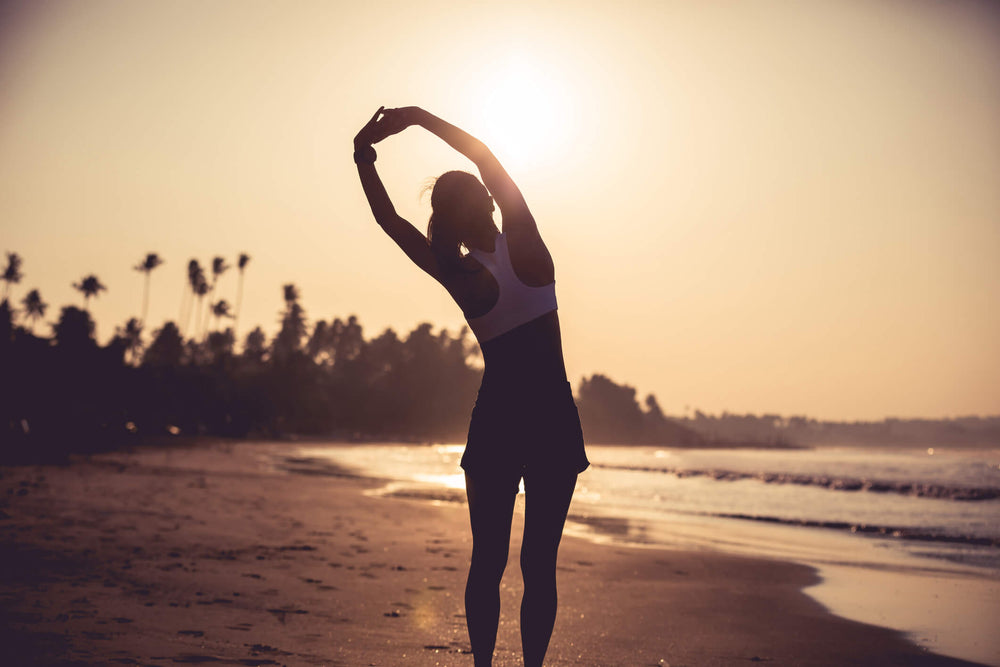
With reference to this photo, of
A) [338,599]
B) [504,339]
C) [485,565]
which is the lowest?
[338,599]

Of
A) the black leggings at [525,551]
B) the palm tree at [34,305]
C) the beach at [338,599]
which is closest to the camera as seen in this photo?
the black leggings at [525,551]

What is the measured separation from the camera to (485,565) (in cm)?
261

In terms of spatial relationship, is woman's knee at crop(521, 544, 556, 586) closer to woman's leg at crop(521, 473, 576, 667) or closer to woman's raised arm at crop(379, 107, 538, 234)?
woman's leg at crop(521, 473, 576, 667)

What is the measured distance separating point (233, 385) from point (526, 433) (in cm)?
7874

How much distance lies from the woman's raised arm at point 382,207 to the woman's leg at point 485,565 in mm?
743

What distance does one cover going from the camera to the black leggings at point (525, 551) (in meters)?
2.48

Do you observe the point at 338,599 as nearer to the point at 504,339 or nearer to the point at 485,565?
the point at 485,565

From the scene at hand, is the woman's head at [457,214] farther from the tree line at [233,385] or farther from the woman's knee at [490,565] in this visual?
Answer: the tree line at [233,385]

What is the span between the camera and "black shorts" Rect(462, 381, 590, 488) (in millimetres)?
2436

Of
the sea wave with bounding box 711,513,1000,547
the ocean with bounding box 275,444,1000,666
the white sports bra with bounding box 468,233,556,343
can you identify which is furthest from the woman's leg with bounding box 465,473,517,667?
the sea wave with bounding box 711,513,1000,547

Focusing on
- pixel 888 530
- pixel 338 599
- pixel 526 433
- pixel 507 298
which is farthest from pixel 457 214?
pixel 888 530

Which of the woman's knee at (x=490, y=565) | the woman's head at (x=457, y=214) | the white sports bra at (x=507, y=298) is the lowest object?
the woman's knee at (x=490, y=565)

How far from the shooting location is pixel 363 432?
107312 mm

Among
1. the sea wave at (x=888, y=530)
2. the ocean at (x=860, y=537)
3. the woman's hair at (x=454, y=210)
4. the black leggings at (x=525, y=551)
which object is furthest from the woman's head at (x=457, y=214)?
the sea wave at (x=888, y=530)
